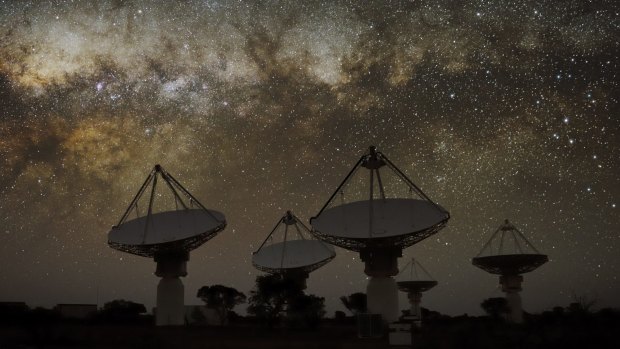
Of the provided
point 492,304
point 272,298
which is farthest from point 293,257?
point 492,304

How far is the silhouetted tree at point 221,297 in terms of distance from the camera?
65188mm

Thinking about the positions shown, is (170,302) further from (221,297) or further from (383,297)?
(221,297)

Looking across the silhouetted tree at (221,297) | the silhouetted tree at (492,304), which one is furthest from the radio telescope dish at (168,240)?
the silhouetted tree at (492,304)

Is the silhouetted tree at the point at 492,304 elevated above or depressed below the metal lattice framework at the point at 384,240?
below

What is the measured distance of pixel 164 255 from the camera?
40375 mm

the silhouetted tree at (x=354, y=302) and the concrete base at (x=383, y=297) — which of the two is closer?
the concrete base at (x=383, y=297)

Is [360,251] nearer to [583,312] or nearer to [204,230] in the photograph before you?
[204,230]

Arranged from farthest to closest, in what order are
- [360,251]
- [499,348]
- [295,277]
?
[295,277] < [360,251] < [499,348]

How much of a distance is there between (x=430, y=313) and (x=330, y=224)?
2350 inches

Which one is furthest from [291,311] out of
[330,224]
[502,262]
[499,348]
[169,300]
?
[499,348]

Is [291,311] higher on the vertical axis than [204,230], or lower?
lower

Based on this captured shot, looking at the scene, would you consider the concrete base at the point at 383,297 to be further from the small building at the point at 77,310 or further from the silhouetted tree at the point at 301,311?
the small building at the point at 77,310

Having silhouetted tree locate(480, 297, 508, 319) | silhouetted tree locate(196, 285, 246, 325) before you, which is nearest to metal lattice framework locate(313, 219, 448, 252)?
silhouetted tree locate(196, 285, 246, 325)

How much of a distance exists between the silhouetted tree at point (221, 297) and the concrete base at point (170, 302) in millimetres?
23564
